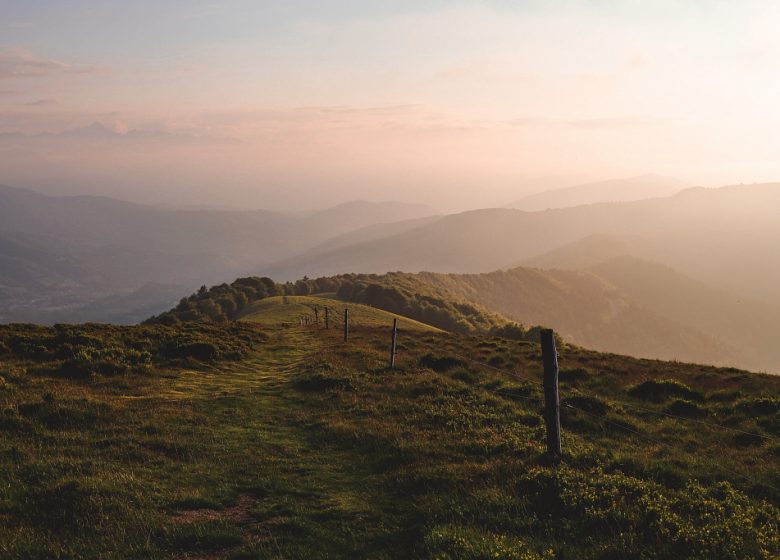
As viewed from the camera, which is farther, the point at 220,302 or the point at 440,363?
the point at 220,302

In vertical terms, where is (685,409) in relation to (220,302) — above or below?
below

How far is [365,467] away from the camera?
41.2ft

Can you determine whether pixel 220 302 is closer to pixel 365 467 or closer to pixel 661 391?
pixel 661 391

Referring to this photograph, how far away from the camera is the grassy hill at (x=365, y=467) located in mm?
8305

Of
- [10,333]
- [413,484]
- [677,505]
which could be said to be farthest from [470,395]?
[10,333]

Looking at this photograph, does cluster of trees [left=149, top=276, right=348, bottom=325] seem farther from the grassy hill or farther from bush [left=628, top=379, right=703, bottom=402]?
bush [left=628, top=379, right=703, bottom=402]

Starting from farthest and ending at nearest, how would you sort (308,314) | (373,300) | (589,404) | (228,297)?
(373,300) → (228,297) → (308,314) → (589,404)

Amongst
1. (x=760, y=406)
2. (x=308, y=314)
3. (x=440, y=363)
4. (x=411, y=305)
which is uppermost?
(x=308, y=314)

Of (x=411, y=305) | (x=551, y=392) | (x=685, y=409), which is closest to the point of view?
(x=551, y=392)

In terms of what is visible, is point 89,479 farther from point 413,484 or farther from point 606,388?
point 606,388

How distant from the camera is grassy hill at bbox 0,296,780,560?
8305 millimetres

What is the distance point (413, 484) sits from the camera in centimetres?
1101

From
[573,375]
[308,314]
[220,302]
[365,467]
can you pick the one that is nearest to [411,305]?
[220,302]

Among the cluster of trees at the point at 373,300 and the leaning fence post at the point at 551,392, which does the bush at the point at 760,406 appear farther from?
the cluster of trees at the point at 373,300
